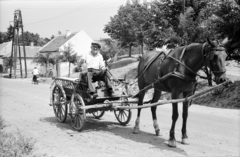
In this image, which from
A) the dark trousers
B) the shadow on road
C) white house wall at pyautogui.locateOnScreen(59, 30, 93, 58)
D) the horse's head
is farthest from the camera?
white house wall at pyautogui.locateOnScreen(59, 30, 93, 58)

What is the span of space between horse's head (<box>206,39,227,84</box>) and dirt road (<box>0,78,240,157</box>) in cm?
162

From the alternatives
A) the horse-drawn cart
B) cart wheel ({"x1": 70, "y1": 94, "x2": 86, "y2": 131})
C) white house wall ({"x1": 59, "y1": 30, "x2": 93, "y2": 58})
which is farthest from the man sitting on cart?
white house wall ({"x1": 59, "y1": 30, "x2": 93, "y2": 58})

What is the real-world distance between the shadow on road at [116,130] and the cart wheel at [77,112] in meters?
0.18

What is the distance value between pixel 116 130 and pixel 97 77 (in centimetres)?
160

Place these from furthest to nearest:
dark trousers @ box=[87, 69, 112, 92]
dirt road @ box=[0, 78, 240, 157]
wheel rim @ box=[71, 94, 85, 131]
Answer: dark trousers @ box=[87, 69, 112, 92] → wheel rim @ box=[71, 94, 85, 131] → dirt road @ box=[0, 78, 240, 157]

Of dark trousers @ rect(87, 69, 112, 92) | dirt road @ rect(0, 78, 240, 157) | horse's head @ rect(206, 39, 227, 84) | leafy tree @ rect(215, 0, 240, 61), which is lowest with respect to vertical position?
dirt road @ rect(0, 78, 240, 157)

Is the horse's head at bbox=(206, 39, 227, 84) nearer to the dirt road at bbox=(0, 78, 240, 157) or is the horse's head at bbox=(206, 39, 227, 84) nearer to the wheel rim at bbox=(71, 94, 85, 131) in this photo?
the dirt road at bbox=(0, 78, 240, 157)

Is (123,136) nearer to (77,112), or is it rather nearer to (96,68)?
(77,112)

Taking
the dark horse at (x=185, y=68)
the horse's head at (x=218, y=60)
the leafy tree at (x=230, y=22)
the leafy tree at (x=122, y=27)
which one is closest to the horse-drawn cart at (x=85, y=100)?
the dark horse at (x=185, y=68)

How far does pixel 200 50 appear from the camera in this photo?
18.2 ft

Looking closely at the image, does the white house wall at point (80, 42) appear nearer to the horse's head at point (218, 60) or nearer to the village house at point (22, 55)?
the village house at point (22, 55)

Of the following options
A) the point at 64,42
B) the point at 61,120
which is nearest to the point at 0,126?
the point at 61,120

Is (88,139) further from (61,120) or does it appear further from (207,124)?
(207,124)

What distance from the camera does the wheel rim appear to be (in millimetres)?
7056
